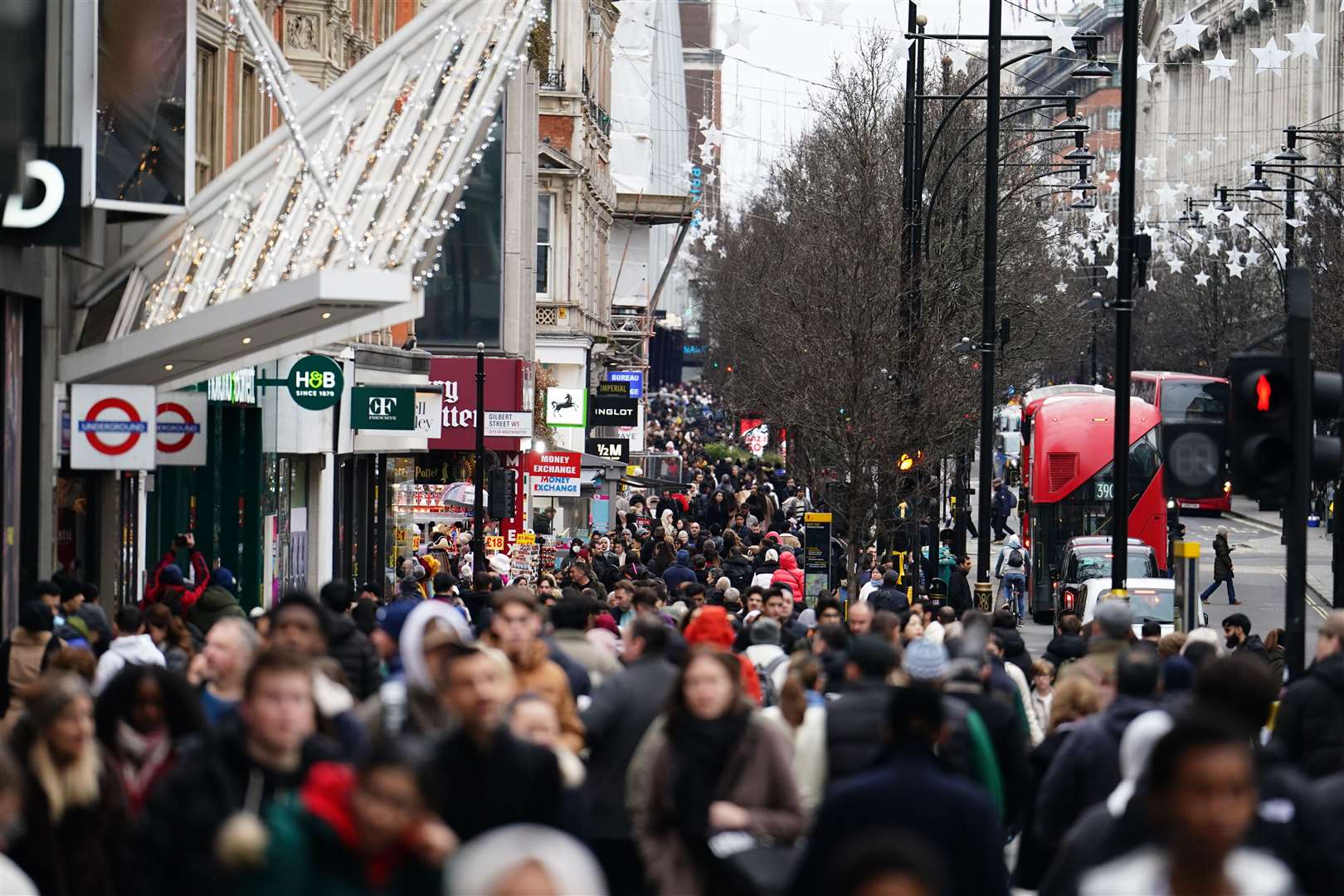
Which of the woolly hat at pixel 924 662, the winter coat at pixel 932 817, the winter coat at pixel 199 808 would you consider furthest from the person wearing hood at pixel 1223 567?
the winter coat at pixel 199 808

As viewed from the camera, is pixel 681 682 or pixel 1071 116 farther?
pixel 1071 116

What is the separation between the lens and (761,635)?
1423 centimetres

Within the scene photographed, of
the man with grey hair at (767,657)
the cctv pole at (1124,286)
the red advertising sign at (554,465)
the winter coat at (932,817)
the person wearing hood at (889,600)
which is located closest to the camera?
the winter coat at (932,817)

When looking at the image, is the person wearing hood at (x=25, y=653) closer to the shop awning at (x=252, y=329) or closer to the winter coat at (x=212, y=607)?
the winter coat at (x=212, y=607)

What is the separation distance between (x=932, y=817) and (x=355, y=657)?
5273mm

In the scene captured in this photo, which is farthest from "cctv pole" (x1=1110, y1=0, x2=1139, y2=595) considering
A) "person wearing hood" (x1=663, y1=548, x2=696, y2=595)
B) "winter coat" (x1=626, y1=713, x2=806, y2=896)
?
"winter coat" (x1=626, y1=713, x2=806, y2=896)

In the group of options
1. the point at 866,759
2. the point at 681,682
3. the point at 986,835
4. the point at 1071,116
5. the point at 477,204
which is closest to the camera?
the point at 986,835

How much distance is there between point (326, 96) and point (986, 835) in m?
15.1

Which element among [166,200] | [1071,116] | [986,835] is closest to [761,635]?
[986,835]

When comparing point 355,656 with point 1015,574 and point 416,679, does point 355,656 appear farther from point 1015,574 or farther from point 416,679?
point 1015,574

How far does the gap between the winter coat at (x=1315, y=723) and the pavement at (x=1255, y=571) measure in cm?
1925

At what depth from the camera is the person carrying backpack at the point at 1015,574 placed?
40.6m

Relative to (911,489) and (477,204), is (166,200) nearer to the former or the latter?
(911,489)

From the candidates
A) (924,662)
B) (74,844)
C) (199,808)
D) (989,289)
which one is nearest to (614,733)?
(924,662)
